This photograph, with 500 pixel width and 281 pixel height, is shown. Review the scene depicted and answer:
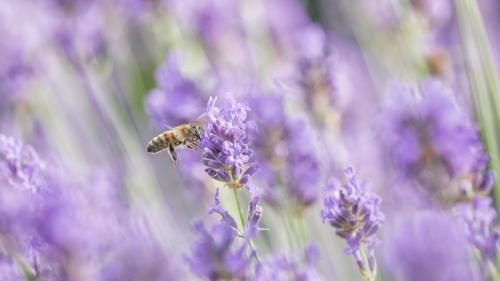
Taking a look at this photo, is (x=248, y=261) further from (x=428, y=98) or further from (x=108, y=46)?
(x=108, y=46)

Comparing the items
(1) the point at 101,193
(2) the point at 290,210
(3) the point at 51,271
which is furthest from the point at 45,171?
(2) the point at 290,210

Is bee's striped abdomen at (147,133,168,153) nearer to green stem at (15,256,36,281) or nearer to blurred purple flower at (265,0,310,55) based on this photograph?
green stem at (15,256,36,281)

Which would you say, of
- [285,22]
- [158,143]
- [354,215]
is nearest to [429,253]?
[354,215]

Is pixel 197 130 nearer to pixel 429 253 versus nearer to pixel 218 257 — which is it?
pixel 218 257

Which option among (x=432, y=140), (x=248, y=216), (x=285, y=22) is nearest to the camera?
(x=248, y=216)

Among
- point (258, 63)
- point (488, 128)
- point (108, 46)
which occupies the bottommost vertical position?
point (488, 128)

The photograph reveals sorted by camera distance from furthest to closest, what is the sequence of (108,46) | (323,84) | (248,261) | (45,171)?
(108,46)
(323,84)
(45,171)
(248,261)

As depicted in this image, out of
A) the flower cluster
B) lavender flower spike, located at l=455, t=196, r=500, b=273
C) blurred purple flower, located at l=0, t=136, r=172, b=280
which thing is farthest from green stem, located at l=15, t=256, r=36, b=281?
lavender flower spike, located at l=455, t=196, r=500, b=273
